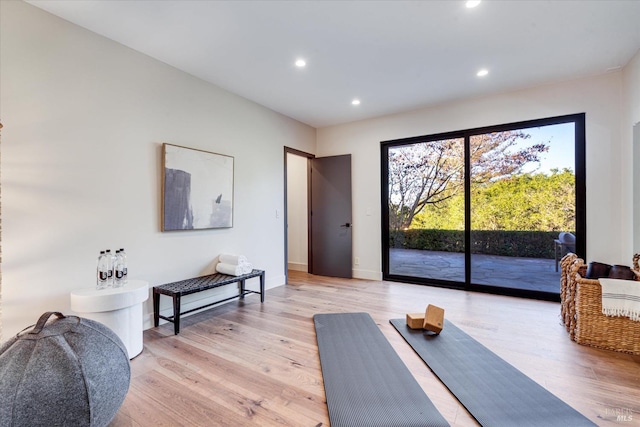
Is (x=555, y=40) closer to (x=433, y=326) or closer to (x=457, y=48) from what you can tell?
(x=457, y=48)

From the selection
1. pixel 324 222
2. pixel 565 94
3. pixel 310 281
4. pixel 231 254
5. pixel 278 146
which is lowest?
pixel 310 281

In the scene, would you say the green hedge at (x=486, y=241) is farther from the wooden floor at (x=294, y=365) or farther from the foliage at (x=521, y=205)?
the wooden floor at (x=294, y=365)

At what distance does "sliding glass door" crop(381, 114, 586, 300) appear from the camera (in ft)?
11.7

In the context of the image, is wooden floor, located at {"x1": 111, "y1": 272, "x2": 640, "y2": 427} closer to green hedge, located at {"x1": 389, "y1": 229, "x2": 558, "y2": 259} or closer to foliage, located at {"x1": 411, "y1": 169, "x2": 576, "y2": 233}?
green hedge, located at {"x1": 389, "y1": 229, "x2": 558, "y2": 259}

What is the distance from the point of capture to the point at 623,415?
1.54m

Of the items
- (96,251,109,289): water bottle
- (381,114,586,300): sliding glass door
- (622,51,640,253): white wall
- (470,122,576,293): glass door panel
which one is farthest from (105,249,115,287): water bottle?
(622,51,640,253): white wall

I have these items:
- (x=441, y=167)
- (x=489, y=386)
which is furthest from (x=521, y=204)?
(x=489, y=386)

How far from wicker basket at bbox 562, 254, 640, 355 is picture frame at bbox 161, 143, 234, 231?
3.64 meters

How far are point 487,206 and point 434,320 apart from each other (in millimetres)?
2175

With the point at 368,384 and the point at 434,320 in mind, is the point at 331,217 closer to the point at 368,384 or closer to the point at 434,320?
the point at 434,320

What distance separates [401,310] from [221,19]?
3.34m

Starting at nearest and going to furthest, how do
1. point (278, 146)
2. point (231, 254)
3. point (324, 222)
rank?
point (231, 254)
point (278, 146)
point (324, 222)

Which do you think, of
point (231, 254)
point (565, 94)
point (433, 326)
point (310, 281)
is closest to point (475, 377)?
point (433, 326)

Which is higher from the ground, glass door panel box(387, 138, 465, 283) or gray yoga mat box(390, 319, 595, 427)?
glass door panel box(387, 138, 465, 283)
